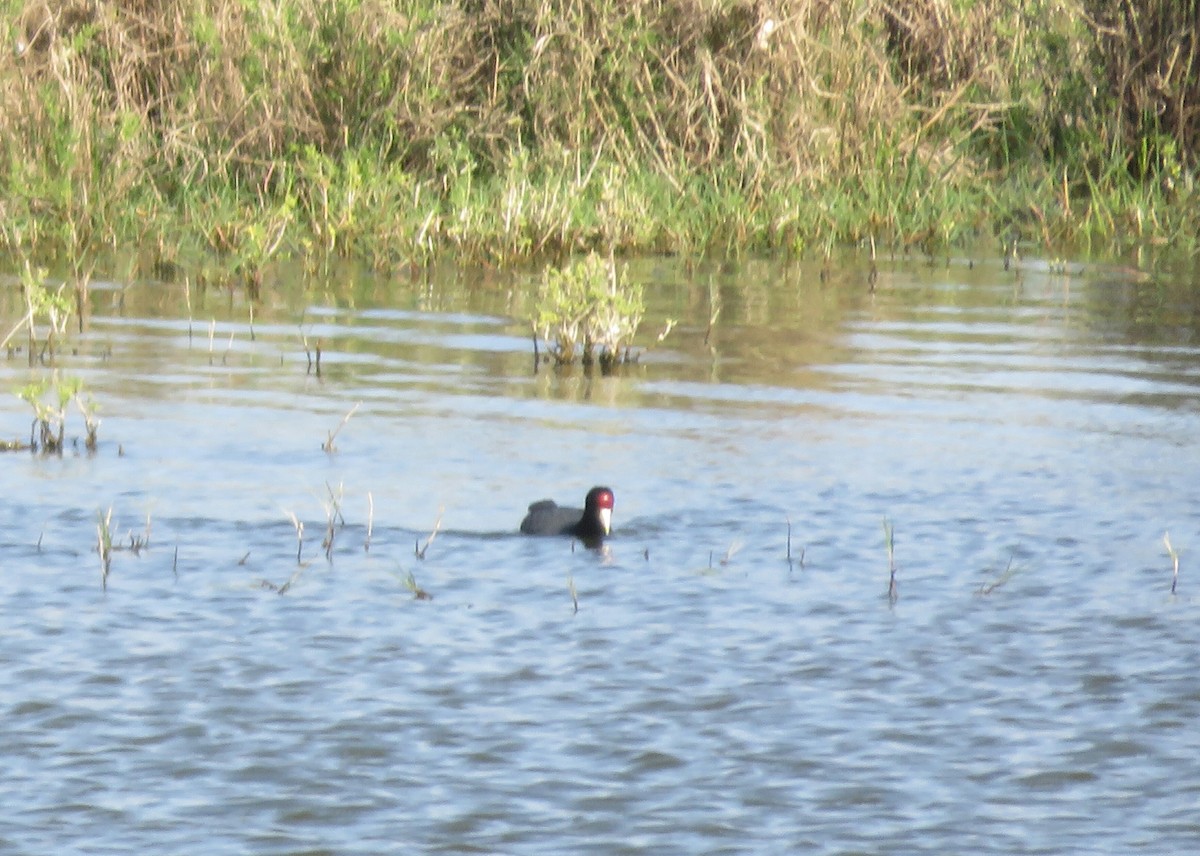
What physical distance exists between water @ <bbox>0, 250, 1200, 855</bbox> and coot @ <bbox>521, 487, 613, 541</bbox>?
0.09 metres

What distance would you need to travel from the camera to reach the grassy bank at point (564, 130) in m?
16.0

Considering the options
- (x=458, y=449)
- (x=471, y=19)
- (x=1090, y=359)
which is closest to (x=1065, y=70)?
(x=471, y=19)

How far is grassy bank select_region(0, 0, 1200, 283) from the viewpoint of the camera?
1603 cm

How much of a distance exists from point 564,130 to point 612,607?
10.9m

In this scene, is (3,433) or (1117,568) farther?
(3,433)

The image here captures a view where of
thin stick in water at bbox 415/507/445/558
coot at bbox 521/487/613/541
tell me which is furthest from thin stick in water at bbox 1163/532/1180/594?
thin stick in water at bbox 415/507/445/558

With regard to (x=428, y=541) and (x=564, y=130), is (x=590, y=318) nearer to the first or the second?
(x=428, y=541)

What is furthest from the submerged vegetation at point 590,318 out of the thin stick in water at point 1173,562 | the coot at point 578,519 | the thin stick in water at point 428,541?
the thin stick in water at point 1173,562

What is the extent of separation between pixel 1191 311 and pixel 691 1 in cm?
520

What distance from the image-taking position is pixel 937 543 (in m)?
8.09

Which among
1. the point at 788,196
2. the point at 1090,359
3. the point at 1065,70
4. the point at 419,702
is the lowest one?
the point at 419,702

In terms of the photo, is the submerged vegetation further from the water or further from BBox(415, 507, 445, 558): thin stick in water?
BBox(415, 507, 445, 558): thin stick in water

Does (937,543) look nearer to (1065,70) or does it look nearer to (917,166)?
(917,166)

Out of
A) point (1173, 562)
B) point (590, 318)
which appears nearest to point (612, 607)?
point (1173, 562)
